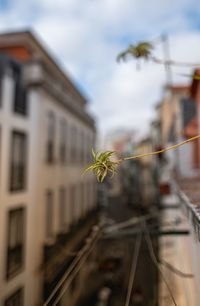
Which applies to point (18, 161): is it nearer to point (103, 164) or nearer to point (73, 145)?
point (73, 145)

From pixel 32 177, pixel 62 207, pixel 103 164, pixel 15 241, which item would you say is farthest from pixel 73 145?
pixel 103 164

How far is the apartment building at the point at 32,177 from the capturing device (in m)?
8.28

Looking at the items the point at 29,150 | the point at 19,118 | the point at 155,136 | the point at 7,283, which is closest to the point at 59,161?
the point at 29,150

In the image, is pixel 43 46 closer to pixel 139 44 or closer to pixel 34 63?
pixel 34 63

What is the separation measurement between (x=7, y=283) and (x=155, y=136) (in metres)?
25.1

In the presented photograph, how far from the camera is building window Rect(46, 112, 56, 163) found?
37.0 ft

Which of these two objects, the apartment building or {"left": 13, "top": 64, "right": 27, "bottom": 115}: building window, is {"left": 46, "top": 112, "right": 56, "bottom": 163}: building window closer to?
the apartment building

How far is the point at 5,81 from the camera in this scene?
28.9ft

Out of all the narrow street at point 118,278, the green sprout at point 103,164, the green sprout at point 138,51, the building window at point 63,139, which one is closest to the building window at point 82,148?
the building window at point 63,139

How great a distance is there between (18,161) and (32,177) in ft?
3.29

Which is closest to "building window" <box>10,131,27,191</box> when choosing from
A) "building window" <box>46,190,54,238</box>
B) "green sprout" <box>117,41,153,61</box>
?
"building window" <box>46,190,54,238</box>

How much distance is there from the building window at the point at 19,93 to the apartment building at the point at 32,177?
15 mm

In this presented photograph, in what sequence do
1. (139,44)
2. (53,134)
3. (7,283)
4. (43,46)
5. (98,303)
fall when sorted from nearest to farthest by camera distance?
1. (139,44)
2. (7,283)
3. (98,303)
4. (53,134)
5. (43,46)

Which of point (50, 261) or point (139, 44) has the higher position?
point (139, 44)
